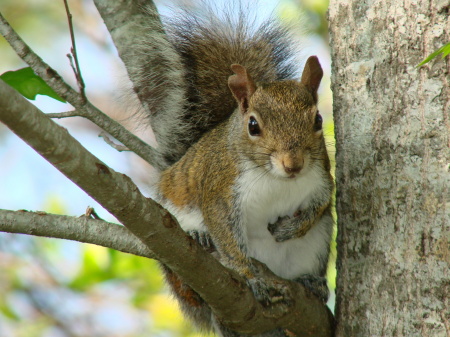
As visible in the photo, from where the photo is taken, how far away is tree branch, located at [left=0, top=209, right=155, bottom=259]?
63.3 inches

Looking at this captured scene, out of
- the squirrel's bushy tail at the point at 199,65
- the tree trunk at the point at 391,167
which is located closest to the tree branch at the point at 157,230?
the tree trunk at the point at 391,167

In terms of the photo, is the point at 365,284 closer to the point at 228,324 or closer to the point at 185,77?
the point at 228,324

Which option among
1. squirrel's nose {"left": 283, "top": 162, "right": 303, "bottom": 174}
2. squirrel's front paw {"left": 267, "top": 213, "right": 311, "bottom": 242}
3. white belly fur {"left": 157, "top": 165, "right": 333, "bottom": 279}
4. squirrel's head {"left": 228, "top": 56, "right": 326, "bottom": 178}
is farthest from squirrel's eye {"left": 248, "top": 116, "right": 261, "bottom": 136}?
squirrel's front paw {"left": 267, "top": 213, "right": 311, "bottom": 242}

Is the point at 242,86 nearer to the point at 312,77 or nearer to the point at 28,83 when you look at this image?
the point at 312,77

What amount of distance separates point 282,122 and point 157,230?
2.47 feet

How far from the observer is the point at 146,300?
368 centimetres

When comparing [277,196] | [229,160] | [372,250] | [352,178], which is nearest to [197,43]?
[229,160]

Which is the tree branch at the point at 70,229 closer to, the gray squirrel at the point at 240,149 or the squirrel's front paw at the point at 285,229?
the gray squirrel at the point at 240,149

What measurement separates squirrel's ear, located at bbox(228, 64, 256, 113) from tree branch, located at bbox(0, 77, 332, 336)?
0.70 m

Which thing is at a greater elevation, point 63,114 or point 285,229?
point 63,114

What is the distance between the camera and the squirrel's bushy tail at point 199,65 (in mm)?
2592

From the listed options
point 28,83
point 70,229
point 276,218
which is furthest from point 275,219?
point 28,83

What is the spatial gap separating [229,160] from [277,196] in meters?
0.23

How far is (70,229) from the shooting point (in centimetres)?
169
